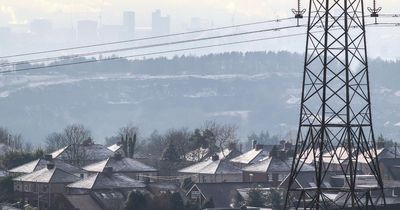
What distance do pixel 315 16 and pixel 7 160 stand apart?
7069 centimetres

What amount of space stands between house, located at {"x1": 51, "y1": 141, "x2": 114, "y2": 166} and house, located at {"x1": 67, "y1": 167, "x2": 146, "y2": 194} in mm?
21728

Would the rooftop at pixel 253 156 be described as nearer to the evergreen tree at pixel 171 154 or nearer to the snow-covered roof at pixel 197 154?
the snow-covered roof at pixel 197 154

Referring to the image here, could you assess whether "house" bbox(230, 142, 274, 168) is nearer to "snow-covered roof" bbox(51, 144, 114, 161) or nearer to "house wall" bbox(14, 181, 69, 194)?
"snow-covered roof" bbox(51, 144, 114, 161)

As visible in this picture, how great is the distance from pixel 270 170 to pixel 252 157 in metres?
18.7

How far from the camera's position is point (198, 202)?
9069 centimetres

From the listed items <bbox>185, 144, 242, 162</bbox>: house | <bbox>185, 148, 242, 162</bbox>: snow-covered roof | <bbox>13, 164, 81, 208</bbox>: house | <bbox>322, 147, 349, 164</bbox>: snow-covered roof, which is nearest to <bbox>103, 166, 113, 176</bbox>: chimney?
<bbox>13, 164, 81, 208</bbox>: house

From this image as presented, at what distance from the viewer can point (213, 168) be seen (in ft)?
374

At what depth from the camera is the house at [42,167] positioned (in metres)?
105

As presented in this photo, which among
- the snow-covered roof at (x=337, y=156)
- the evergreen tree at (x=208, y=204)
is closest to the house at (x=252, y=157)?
the snow-covered roof at (x=337, y=156)

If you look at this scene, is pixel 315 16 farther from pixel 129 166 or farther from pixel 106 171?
pixel 129 166

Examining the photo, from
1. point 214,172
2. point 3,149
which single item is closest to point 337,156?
point 214,172

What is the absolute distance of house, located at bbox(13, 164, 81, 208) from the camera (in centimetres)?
9562

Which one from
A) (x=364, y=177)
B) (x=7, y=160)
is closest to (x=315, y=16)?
(x=364, y=177)

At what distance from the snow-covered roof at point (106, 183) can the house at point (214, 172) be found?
13.3 meters
